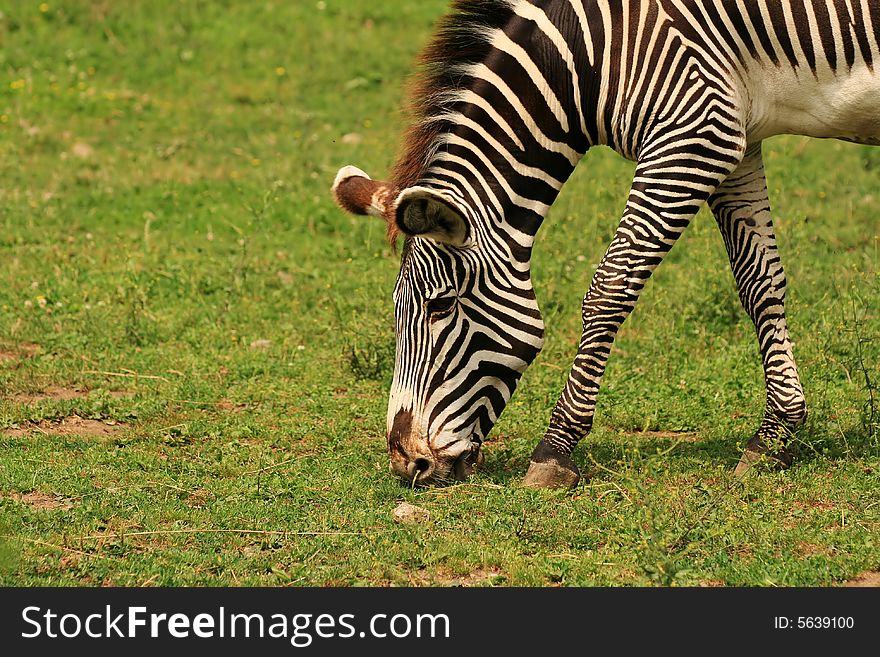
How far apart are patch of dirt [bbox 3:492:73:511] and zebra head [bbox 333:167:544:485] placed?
69.9 inches

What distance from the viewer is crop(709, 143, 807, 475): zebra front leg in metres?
7.06

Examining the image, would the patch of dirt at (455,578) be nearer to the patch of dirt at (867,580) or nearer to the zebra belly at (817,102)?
the patch of dirt at (867,580)

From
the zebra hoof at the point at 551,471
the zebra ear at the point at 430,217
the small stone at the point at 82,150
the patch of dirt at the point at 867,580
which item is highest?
the zebra ear at the point at 430,217

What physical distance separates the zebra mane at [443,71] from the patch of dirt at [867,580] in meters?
3.01

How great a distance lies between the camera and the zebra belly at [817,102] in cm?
652

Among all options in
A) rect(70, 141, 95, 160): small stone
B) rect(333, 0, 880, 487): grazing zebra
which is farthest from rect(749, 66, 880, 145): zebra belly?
rect(70, 141, 95, 160): small stone

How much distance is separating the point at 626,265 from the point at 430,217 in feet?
3.63

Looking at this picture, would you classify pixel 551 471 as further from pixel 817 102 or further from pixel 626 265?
pixel 817 102

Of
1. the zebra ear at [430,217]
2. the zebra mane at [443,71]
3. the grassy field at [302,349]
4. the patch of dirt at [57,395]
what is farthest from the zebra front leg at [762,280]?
the patch of dirt at [57,395]

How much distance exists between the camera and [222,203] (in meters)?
12.1

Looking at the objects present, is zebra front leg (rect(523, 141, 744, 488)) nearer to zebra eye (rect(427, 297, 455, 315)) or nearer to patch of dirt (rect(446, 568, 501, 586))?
zebra eye (rect(427, 297, 455, 315))

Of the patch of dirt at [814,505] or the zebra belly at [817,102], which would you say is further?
the zebra belly at [817,102]

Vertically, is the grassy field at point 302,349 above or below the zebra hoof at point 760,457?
below

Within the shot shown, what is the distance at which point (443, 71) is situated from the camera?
6.62 meters
